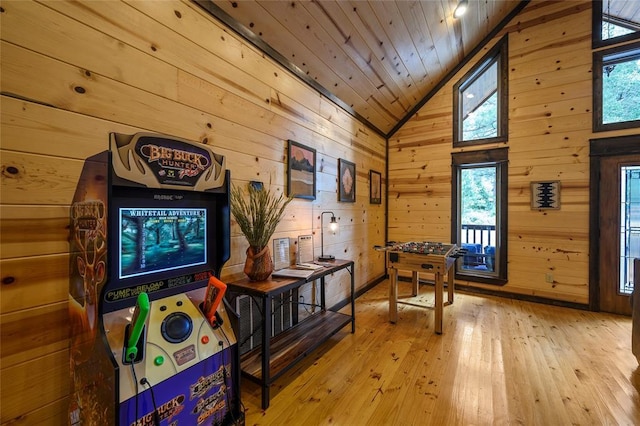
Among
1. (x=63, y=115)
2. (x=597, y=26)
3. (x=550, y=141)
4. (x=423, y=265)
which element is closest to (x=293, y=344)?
(x=423, y=265)

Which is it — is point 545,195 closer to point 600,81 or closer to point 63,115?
point 600,81

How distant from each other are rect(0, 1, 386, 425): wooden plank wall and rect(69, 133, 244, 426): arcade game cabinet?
4.3 inches

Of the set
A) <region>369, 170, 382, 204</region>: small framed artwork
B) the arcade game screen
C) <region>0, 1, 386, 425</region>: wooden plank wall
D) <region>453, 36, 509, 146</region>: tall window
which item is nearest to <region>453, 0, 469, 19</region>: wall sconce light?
<region>453, 36, 509, 146</region>: tall window

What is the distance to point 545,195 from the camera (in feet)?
12.0

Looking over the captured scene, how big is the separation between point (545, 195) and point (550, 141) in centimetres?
74

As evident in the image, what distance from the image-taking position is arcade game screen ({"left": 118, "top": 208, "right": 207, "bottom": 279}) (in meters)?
1.04

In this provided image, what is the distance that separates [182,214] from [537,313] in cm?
415

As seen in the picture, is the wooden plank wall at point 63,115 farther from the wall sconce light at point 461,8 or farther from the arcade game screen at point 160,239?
the wall sconce light at point 461,8

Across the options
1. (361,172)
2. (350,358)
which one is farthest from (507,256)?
(350,358)

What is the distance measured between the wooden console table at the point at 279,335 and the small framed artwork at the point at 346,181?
112 cm

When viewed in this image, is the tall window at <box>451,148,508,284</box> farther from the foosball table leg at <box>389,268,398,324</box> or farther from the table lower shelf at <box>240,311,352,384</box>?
the table lower shelf at <box>240,311,352,384</box>

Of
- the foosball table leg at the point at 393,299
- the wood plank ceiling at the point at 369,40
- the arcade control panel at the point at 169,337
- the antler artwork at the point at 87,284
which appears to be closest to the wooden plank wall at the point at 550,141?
the wood plank ceiling at the point at 369,40

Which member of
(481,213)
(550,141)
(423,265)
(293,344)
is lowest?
(293,344)

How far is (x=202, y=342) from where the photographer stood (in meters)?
1.18
